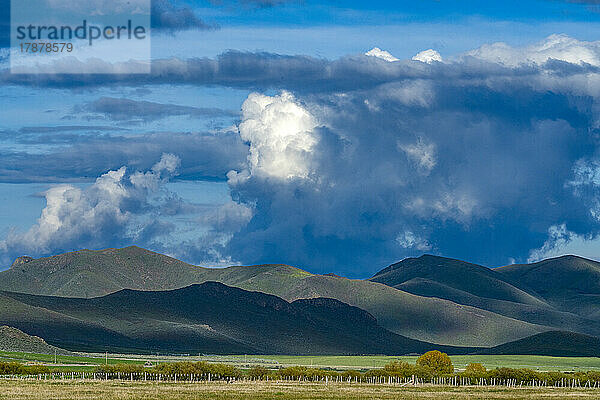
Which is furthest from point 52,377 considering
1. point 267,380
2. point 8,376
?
point 267,380

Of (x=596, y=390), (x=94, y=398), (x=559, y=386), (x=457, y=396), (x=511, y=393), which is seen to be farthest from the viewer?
(x=559, y=386)

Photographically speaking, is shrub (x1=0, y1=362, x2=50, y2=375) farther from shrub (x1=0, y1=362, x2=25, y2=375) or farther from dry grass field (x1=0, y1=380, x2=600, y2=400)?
dry grass field (x1=0, y1=380, x2=600, y2=400)

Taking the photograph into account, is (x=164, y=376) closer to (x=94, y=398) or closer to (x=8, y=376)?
(x=8, y=376)

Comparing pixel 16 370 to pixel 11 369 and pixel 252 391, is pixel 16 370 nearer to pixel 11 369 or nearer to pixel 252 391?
pixel 11 369

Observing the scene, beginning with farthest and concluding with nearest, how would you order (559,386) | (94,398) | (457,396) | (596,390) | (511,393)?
(559,386)
(596,390)
(511,393)
(457,396)
(94,398)

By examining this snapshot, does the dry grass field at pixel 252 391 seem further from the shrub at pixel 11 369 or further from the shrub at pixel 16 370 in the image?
the shrub at pixel 16 370

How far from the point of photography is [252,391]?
156m

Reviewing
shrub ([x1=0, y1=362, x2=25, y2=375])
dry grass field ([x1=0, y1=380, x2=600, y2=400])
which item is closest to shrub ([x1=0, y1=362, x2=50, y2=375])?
shrub ([x1=0, y1=362, x2=25, y2=375])

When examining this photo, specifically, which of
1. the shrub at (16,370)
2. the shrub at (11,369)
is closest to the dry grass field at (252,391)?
the shrub at (11,369)

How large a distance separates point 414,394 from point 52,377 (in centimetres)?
7010

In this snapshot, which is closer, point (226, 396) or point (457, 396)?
point (226, 396)

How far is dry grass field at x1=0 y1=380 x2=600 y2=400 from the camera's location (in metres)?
143

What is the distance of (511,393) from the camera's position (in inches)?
6521

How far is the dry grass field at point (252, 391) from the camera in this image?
143 metres
